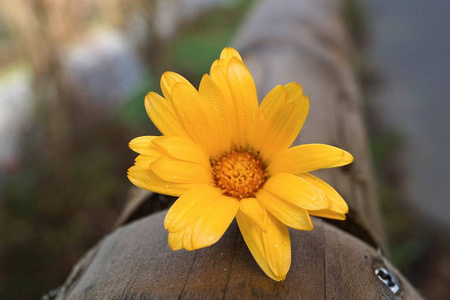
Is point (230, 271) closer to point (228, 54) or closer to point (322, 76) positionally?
point (228, 54)

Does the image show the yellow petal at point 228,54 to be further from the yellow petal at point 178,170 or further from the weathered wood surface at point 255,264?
the weathered wood surface at point 255,264

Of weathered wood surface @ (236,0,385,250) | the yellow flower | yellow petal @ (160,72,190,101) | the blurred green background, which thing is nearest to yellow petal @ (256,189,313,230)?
the yellow flower

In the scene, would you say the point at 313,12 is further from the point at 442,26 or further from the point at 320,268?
the point at 442,26

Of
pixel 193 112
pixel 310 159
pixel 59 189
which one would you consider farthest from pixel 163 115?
pixel 59 189

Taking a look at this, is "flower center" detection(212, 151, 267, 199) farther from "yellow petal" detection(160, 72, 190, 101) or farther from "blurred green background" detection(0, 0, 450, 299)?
"blurred green background" detection(0, 0, 450, 299)

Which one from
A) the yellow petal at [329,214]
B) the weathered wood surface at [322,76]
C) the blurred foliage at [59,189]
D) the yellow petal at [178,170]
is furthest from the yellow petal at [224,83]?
the blurred foliage at [59,189]

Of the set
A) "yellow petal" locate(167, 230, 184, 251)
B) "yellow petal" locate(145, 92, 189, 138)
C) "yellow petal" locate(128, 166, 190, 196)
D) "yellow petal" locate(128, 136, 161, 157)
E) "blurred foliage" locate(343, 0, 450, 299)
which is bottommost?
"blurred foliage" locate(343, 0, 450, 299)

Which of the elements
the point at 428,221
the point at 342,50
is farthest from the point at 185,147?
the point at 428,221
